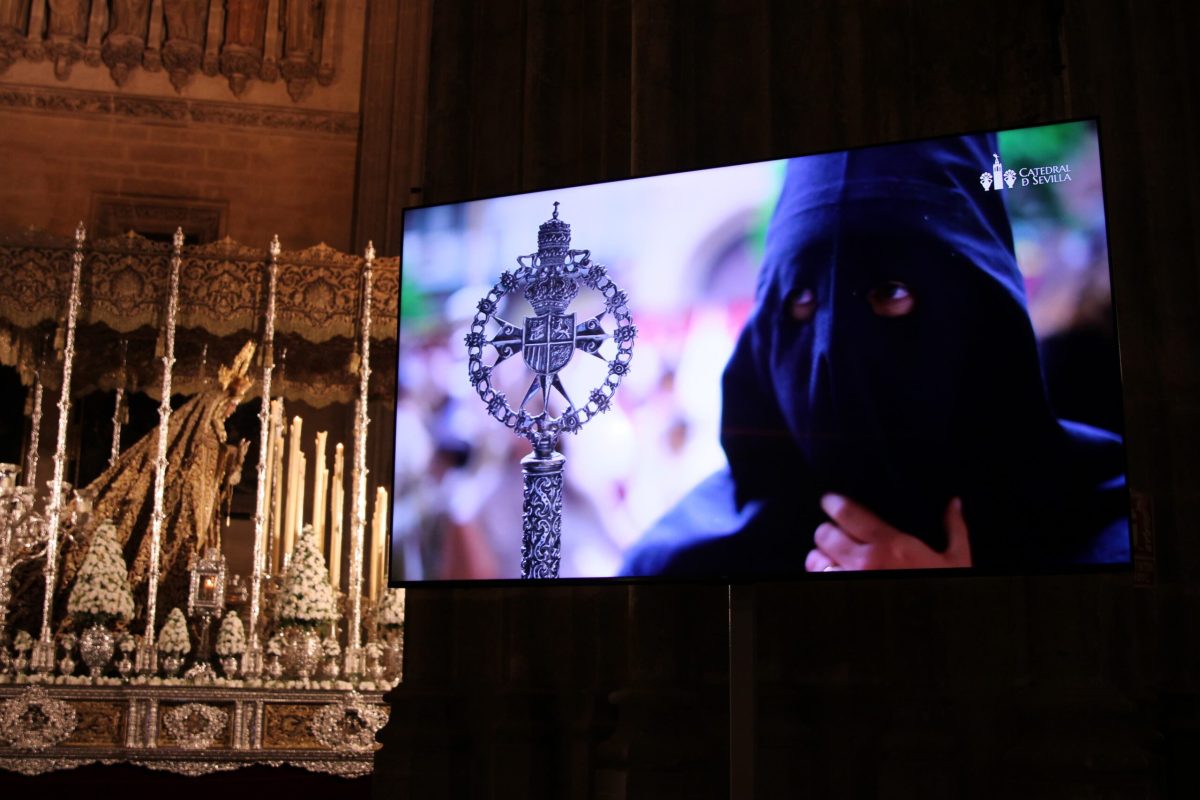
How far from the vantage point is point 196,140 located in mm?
15469

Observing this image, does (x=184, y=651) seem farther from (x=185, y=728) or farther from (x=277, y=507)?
(x=277, y=507)

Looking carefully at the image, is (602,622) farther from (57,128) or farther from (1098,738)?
(57,128)

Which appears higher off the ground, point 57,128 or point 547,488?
point 57,128

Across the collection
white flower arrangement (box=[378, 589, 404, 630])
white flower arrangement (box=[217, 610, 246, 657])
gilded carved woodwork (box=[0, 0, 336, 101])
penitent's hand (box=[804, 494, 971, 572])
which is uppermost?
gilded carved woodwork (box=[0, 0, 336, 101])

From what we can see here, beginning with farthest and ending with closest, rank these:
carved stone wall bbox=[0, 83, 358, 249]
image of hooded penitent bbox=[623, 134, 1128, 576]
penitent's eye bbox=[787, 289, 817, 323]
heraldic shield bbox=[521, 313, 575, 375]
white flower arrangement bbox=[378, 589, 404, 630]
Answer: carved stone wall bbox=[0, 83, 358, 249], white flower arrangement bbox=[378, 589, 404, 630], heraldic shield bbox=[521, 313, 575, 375], penitent's eye bbox=[787, 289, 817, 323], image of hooded penitent bbox=[623, 134, 1128, 576]

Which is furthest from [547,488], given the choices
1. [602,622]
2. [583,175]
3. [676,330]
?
[583,175]

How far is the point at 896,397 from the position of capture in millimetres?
3719

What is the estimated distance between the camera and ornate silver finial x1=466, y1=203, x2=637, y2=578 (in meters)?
4.09

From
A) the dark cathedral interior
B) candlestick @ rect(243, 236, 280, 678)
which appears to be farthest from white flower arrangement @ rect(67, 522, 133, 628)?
the dark cathedral interior

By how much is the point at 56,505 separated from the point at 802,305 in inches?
248

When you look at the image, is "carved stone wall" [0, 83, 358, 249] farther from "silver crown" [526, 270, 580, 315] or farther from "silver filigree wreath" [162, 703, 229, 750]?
"silver crown" [526, 270, 580, 315]

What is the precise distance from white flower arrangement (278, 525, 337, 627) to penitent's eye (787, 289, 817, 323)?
515 centimetres

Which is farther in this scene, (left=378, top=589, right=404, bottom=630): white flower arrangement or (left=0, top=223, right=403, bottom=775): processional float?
(left=378, top=589, right=404, bottom=630): white flower arrangement

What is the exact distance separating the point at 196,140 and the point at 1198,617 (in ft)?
43.4
